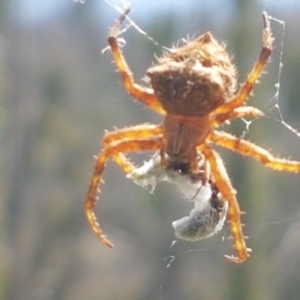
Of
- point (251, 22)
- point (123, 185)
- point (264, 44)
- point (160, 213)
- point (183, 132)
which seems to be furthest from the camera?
point (123, 185)

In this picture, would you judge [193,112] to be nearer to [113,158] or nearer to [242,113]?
[242,113]

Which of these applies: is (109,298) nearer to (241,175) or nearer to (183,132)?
(241,175)

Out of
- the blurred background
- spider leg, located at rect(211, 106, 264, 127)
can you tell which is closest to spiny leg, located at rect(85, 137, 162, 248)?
spider leg, located at rect(211, 106, 264, 127)

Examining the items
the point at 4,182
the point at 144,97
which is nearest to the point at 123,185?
the point at 4,182

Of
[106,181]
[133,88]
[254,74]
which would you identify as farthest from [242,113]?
[106,181]

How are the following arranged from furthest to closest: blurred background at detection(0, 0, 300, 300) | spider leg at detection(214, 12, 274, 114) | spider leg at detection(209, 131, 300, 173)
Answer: blurred background at detection(0, 0, 300, 300), spider leg at detection(209, 131, 300, 173), spider leg at detection(214, 12, 274, 114)

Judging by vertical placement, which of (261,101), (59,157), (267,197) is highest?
(261,101)

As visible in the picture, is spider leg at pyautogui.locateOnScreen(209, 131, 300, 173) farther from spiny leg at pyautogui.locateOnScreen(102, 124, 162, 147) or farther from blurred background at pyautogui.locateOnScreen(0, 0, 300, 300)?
blurred background at pyautogui.locateOnScreen(0, 0, 300, 300)
